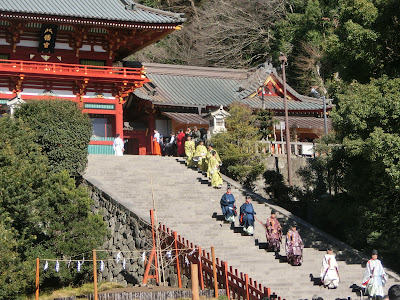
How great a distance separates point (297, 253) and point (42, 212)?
669 cm

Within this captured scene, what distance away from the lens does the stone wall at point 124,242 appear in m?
20.8

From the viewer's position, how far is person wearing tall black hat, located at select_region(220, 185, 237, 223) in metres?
21.6

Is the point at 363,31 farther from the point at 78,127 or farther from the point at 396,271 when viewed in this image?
the point at 78,127

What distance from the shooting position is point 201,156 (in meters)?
26.5

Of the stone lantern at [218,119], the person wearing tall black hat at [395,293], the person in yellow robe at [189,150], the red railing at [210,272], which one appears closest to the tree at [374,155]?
the red railing at [210,272]

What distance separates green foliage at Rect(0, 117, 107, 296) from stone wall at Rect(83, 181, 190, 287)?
81cm

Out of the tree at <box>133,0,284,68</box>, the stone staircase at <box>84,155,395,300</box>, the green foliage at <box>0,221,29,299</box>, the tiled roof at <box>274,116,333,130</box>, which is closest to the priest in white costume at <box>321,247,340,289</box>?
the stone staircase at <box>84,155,395,300</box>

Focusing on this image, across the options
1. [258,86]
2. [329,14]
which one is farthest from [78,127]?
[329,14]

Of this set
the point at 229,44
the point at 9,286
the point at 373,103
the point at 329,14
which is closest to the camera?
the point at 9,286

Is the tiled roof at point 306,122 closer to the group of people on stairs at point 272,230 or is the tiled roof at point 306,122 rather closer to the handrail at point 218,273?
the group of people on stairs at point 272,230

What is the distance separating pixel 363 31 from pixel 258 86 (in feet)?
52.2

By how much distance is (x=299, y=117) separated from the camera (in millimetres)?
37531

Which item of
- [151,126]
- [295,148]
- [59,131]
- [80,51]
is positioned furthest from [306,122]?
[59,131]

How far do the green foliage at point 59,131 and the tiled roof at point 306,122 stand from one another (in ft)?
41.5
